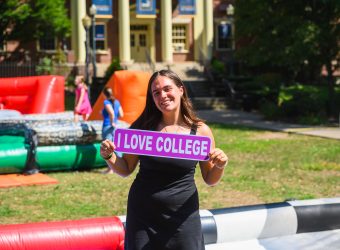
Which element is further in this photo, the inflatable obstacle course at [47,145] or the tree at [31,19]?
the tree at [31,19]

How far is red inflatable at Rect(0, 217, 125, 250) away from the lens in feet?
16.2

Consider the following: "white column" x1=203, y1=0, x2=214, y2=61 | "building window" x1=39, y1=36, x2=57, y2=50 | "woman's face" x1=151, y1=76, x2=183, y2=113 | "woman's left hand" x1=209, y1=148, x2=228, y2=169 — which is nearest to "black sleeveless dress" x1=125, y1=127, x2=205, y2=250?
"woman's left hand" x1=209, y1=148, x2=228, y2=169

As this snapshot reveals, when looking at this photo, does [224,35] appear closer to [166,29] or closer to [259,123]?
[166,29]

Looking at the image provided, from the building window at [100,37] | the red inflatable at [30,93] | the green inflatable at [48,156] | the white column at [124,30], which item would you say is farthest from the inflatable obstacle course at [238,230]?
the building window at [100,37]

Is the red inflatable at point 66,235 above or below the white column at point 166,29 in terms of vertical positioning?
below

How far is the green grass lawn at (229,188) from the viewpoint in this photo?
298 inches

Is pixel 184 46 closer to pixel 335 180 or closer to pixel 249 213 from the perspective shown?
pixel 335 180

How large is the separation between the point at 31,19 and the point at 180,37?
455 inches

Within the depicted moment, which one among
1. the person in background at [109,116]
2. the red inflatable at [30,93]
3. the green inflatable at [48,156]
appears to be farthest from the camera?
the red inflatable at [30,93]

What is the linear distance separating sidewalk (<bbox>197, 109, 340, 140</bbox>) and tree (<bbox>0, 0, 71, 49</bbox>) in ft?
30.2

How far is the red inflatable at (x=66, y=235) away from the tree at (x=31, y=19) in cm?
2492

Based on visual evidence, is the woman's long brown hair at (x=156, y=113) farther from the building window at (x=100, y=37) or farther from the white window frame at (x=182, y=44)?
the white window frame at (x=182, y=44)

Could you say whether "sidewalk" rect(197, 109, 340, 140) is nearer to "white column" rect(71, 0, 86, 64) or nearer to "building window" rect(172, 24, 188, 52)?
"white column" rect(71, 0, 86, 64)

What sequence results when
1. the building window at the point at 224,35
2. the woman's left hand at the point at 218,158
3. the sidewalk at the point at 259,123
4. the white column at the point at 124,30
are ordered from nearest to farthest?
the woman's left hand at the point at 218,158 → the sidewalk at the point at 259,123 → the white column at the point at 124,30 → the building window at the point at 224,35
